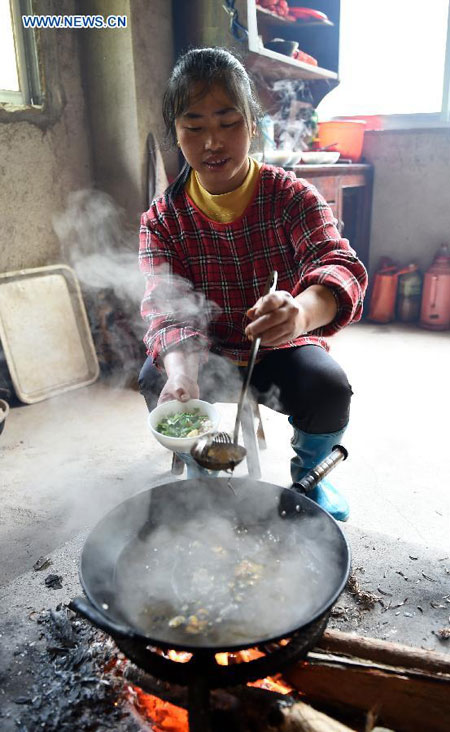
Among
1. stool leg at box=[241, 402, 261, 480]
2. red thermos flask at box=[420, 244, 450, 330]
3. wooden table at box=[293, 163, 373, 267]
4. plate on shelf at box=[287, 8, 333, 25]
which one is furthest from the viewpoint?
red thermos flask at box=[420, 244, 450, 330]

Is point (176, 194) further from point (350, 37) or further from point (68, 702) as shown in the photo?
point (350, 37)

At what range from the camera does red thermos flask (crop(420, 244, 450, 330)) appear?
15.6ft

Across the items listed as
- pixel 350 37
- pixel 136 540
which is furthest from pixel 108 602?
pixel 350 37

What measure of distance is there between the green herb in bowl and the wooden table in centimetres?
298

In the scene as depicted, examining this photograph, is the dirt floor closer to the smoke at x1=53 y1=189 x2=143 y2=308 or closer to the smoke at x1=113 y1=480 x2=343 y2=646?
the smoke at x1=113 y1=480 x2=343 y2=646

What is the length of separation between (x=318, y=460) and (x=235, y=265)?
0.79m

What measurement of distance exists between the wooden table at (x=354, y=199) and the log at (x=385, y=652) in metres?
3.65

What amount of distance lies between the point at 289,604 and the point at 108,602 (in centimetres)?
37

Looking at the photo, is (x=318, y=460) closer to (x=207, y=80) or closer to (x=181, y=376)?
(x=181, y=376)

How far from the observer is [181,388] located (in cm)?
182

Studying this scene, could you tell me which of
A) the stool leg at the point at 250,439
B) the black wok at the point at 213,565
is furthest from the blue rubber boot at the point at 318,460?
the black wok at the point at 213,565

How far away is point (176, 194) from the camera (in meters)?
2.13

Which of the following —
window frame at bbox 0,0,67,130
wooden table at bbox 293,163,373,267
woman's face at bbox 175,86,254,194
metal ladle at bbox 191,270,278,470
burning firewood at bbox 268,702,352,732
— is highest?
window frame at bbox 0,0,67,130

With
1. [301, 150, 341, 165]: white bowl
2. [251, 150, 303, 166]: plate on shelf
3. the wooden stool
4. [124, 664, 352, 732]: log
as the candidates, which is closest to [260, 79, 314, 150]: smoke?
[301, 150, 341, 165]: white bowl
